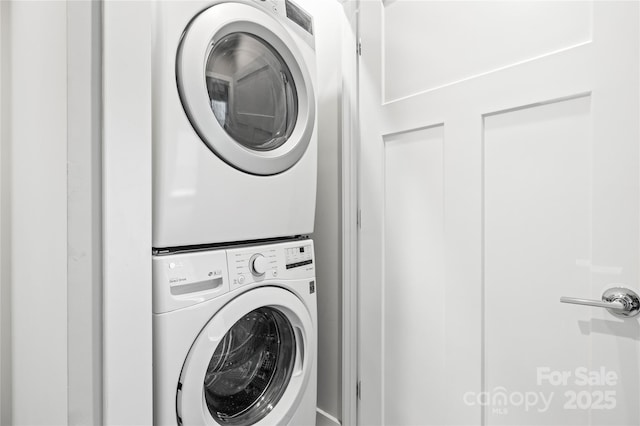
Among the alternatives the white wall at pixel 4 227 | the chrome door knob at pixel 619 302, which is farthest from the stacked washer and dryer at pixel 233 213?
the chrome door knob at pixel 619 302

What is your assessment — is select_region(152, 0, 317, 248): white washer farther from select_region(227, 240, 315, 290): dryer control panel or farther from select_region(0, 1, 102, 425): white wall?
select_region(0, 1, 102, 425): white wall

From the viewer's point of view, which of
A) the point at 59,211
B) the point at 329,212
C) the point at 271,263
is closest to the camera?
the point at 59,211

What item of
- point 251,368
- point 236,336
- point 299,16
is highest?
point 299,16

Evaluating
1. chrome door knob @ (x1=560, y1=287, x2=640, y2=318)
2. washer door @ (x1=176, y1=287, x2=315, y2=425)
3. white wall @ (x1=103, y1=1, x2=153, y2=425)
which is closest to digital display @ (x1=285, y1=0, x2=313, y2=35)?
white wall @ (x1=103, y1=1, x2=153, y2=425)

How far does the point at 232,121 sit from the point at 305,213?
0.44 m

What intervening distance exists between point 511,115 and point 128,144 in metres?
1.05

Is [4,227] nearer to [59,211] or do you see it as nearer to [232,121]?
[59,211]

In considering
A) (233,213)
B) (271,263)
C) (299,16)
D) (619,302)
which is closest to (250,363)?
(271,263)

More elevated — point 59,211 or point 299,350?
point 59,211

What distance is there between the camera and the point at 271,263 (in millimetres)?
1229

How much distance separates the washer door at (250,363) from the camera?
1.01 metres

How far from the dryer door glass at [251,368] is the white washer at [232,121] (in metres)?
0.33

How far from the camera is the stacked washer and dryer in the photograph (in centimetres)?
97

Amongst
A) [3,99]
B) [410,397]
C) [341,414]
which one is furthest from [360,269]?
[3,99]
